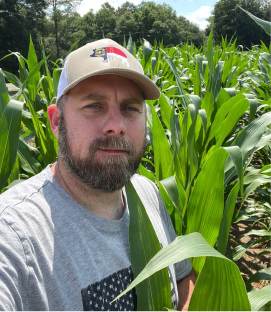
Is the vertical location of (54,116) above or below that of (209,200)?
above

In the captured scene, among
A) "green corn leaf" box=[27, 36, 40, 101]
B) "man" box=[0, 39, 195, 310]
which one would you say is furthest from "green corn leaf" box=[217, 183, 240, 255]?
"green corn leaf" box=[27, 36, 40, 101]

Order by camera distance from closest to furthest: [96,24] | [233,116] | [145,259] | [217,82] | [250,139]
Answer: [145,259] < [250,139] < [233,116] < [217,82] < [96,24]

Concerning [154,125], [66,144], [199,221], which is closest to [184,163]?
[154,125]

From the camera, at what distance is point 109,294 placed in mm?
634

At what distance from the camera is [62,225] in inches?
25.0

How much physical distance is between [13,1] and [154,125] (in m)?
29.7

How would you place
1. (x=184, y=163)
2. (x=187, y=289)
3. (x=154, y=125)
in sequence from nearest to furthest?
(x=187, y=289) < (x=154, y=125) < (x=184, y=163)

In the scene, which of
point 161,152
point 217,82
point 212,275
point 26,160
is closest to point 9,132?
point 26,160

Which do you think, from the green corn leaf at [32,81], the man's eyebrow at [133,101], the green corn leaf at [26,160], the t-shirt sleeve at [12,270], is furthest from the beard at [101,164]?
the green corn leaf at [32,81]

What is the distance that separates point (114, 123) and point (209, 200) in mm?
379

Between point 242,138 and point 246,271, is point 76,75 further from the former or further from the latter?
point 246,271

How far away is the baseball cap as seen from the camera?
0.72 metres

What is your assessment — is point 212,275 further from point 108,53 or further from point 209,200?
point 108,53

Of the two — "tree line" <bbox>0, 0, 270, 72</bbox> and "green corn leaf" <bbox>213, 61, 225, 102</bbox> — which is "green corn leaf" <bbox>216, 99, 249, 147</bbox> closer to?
"green corn leaf" <bbox>213, 61, 225, 102</bbox>
